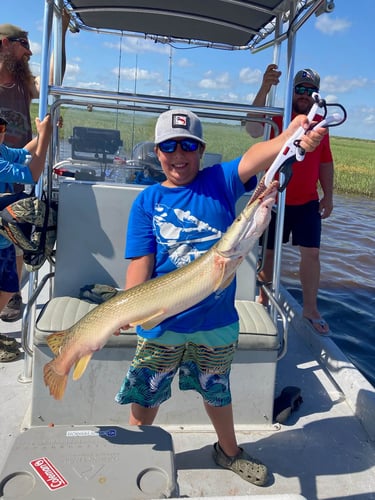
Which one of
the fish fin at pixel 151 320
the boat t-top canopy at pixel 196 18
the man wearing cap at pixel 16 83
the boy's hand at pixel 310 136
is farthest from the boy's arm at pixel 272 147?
the man wearing cap at pixel 16 83

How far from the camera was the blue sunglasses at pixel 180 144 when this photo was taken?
7.54ft

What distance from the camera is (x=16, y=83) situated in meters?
4.12

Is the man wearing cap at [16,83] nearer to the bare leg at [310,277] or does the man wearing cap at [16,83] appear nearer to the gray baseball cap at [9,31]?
the gray baseball cap at [9,31]

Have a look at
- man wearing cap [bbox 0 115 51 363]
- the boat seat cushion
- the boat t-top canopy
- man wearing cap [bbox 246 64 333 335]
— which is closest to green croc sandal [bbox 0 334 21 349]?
man wearing cap [bbox 0 115 51 363]

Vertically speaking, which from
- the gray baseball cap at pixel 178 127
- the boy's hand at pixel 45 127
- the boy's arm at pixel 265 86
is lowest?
the gray baseball cap at pixel 178 127

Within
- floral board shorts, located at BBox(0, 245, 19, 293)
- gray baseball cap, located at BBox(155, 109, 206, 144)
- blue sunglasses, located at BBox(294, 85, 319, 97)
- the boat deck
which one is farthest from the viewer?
blue sunglasses, located at BBox(294, 85, 319, 97)

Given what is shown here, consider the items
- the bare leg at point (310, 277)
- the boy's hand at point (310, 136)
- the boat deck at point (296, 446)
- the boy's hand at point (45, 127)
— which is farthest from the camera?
the bare leg at point (310, 277)

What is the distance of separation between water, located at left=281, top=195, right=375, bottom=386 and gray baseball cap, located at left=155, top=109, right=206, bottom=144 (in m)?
3.86

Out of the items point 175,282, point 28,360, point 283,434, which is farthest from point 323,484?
point 28,360

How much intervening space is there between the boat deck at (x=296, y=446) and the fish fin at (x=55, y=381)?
36.0 inches

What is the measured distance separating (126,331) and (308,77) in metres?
2.92

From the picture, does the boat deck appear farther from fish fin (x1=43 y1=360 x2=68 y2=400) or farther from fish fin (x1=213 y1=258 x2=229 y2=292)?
fish fin (x1=213 y1=258 x2=229 y2=292)

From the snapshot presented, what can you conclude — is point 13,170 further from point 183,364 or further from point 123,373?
point 183,364

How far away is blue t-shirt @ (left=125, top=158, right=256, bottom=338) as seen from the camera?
7.80 feet
